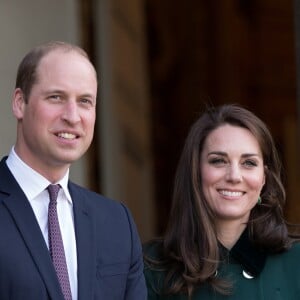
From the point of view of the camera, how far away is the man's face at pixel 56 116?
126 inches

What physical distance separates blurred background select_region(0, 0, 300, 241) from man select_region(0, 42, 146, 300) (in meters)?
3.87

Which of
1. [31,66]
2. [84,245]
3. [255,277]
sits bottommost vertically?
[255,277]

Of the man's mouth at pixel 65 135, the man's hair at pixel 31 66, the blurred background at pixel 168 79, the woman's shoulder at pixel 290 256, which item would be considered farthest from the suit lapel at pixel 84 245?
the blurred background at pixel 168 79

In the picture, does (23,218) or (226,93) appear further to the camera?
(226,93)

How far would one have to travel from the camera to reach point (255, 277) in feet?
12.9

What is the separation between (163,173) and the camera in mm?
8719

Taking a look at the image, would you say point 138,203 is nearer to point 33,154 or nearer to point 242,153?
point 242,153

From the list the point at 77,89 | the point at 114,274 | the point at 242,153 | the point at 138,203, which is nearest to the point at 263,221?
the point at 242,153

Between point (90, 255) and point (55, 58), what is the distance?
2.17 ft

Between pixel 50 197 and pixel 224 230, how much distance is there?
3.17 feet

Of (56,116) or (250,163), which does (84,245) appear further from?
(250,163)

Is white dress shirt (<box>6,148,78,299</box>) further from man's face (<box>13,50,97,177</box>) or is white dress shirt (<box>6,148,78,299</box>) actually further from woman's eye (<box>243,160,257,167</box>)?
woman's eye (<box>243,160,257,167</box>)

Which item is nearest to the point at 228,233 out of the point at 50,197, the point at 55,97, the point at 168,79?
the point at 50,197

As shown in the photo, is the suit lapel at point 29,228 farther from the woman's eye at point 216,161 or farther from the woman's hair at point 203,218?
the woman's eye at point 216,161
